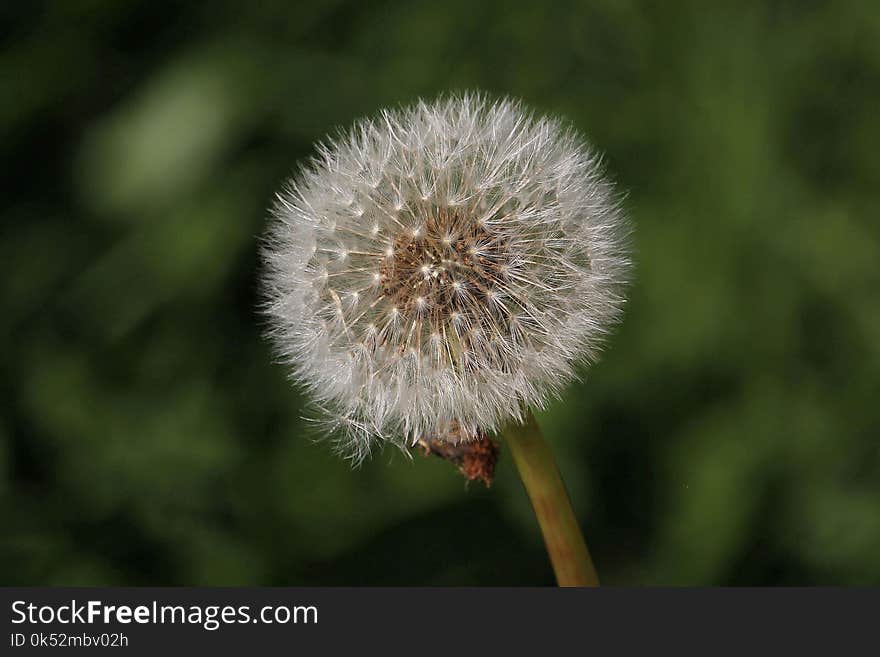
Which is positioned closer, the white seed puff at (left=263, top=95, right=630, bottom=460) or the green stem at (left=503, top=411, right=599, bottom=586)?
the green stem at (left=503, top=411, right=599, bottom=586)

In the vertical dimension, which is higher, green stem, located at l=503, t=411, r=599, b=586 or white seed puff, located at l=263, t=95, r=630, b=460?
white seed puff, located at l=263, t=95, r=630, b=460

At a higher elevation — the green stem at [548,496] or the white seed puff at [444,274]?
the white seed puff at [444,274]

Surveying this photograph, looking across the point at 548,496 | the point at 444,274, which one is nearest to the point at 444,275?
the point at 444,274

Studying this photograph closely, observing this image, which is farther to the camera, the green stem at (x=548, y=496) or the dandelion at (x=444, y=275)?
the dandelion at (x=444, y=275)

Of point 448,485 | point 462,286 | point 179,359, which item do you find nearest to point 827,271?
point 448,485
